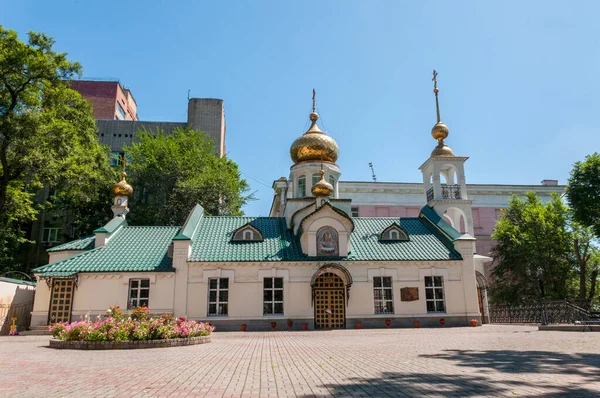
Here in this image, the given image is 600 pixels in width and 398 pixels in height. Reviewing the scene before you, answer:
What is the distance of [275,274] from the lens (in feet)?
76.8

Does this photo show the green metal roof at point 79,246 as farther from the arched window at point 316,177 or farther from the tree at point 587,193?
the tree at point 587,193

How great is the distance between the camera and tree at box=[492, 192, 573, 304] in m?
32.5

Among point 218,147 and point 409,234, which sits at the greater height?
point 218,147

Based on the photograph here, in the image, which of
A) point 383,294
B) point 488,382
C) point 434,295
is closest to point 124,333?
point 488,382

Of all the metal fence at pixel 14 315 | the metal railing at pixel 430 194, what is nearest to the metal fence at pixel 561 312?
the metal railing at pixel 430 194

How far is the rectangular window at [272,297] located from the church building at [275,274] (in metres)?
0.05

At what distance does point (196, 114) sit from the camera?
53938mm

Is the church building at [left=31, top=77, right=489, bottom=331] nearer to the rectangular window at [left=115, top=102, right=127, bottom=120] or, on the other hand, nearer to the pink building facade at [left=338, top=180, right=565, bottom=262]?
the pink building facade at [left=338, top=180, right=565, bottom=262]

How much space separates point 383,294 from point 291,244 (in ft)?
19.0

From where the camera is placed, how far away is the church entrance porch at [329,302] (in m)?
23.4

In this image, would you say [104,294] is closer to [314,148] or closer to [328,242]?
[328,242]

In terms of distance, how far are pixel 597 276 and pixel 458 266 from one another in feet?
63.0

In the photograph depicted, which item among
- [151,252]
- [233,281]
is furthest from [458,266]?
[151,252]

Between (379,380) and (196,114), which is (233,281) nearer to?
(379,380)
